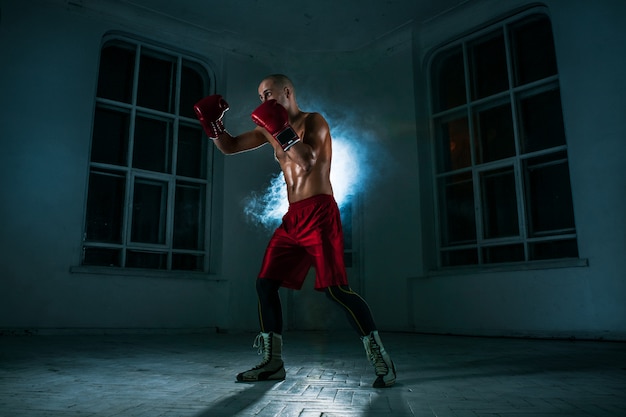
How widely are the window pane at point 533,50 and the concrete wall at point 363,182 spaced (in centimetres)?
30

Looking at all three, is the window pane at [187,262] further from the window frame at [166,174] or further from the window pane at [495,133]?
the window pane at [495,133]

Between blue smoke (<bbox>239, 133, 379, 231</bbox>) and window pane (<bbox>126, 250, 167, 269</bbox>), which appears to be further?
blue smoke (<bbox>239, 133, 379, 231</bbox>)

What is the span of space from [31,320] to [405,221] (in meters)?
4.14

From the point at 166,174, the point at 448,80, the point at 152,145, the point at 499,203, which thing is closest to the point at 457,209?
the point at 499,203

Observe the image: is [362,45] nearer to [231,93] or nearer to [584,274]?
[231,93]

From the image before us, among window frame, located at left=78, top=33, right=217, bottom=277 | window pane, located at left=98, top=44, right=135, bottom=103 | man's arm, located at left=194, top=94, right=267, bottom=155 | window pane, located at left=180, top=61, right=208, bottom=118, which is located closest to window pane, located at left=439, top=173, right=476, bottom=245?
window frame, located at left=78, top=33, right=217, bottom=277

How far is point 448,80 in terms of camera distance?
6070 millimetres

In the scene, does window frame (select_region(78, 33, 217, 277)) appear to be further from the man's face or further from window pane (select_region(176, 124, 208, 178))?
the man's face

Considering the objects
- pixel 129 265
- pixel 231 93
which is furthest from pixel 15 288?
pixel 231 93

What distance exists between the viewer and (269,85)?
97.9 inches

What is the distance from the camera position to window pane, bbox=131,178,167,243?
5512mm

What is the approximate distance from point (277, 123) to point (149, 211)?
386 centimetres

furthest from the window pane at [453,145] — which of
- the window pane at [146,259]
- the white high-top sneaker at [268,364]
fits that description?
the white high-top sneaker at [268,364]

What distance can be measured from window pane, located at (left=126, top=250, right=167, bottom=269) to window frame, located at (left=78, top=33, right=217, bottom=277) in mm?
64
